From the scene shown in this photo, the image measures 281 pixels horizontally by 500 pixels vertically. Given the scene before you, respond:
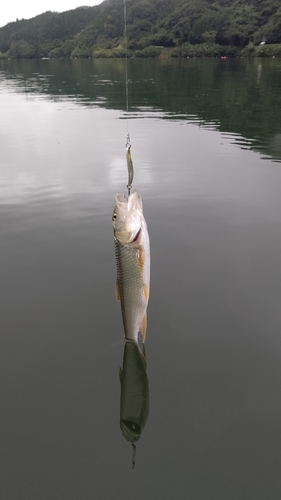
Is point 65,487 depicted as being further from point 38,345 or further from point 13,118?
point 13,118

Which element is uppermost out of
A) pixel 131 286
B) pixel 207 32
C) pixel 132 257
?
pixel 207 32

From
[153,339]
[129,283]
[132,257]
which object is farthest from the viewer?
[153,339]

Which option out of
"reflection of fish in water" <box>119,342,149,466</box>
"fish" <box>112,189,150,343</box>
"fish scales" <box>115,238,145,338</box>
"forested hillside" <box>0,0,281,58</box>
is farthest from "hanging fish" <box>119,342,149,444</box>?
"forested hillside" <box>0,0,281,58</box>

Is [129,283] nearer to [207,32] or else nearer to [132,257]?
[132,257]

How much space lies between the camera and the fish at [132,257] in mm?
4188

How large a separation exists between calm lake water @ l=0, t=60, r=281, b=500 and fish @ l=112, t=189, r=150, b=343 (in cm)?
135

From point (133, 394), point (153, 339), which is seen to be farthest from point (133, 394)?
point (153, 339)

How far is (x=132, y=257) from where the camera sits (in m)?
4.40

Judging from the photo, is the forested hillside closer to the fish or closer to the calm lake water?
the calm lake water

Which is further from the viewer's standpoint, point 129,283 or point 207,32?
point 207,32

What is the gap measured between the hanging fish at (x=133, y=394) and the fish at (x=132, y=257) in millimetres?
1027

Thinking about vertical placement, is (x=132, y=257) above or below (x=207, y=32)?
below

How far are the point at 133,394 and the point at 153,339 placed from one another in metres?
1.13

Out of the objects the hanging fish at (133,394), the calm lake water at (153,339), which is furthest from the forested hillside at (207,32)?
the hanging fish at (133,394)
